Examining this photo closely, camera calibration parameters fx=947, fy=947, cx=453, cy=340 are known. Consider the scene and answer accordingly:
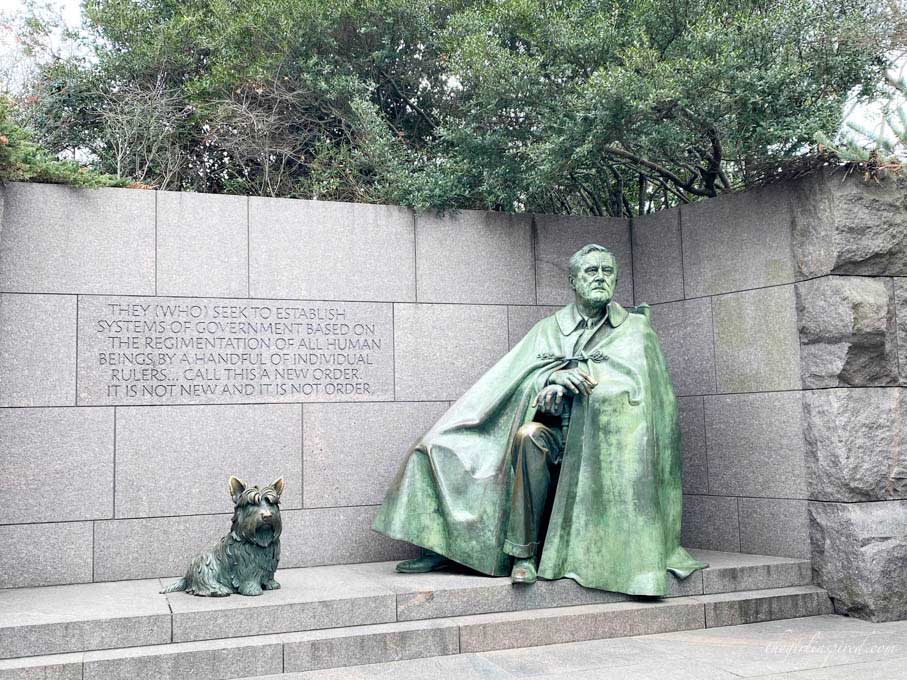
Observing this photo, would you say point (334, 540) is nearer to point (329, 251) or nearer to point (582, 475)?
point (582, 475)

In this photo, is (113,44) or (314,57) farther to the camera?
(113,44)

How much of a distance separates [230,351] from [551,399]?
259 cm

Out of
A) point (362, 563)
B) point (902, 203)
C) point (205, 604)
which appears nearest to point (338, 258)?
point (362, 563)

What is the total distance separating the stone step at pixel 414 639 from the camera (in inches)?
205

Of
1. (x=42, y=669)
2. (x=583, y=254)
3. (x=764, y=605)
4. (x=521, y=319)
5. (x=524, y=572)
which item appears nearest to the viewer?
(x=42, y=669)

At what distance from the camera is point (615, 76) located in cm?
709

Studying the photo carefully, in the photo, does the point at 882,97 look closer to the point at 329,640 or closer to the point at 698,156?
the point at 698,156

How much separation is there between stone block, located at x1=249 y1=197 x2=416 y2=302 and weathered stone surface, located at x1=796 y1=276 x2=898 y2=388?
3231 millimetres

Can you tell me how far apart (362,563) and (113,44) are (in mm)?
6517

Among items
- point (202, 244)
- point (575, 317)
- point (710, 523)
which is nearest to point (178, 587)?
point (202, 244)

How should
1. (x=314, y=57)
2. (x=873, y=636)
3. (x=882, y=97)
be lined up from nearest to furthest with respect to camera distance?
(x=873, y=636) < (x=882, y=97) < (x=314, y=57)

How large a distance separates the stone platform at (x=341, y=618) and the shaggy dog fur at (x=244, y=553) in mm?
123

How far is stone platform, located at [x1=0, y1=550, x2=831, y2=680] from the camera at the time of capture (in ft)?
17.4

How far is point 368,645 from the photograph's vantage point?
5.64 metres
